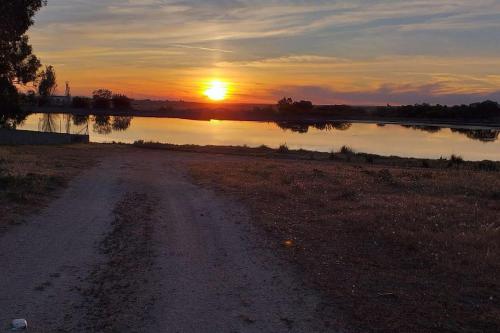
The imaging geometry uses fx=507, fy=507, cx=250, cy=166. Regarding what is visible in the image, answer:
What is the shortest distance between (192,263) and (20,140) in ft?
121

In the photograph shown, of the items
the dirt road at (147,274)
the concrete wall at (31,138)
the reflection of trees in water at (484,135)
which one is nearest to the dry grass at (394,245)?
the dirt road at (147,274)

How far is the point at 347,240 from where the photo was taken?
959 centimetres

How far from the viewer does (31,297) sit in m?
6.19

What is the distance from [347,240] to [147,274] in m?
4.06

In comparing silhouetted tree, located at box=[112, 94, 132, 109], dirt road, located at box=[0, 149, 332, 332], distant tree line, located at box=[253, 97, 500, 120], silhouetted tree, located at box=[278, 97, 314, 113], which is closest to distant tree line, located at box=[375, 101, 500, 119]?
distant tree line, located at box=[253, 97, 500, 120]

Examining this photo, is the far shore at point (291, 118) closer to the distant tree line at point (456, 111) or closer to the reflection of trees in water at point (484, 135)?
the distant tree line at point (456, 111)

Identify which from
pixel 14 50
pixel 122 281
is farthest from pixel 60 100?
pixel 122 281

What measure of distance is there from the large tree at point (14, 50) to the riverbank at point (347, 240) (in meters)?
7.18

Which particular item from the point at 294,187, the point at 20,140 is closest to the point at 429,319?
the point at 294,187

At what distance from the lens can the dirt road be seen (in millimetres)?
5672

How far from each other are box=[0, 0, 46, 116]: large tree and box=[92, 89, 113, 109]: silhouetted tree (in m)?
105

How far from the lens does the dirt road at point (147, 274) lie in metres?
5.67

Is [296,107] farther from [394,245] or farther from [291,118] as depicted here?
[394,245]

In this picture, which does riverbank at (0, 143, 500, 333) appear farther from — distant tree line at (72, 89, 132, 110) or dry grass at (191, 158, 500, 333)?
distant tree line at (72, 89, 132, 110)
